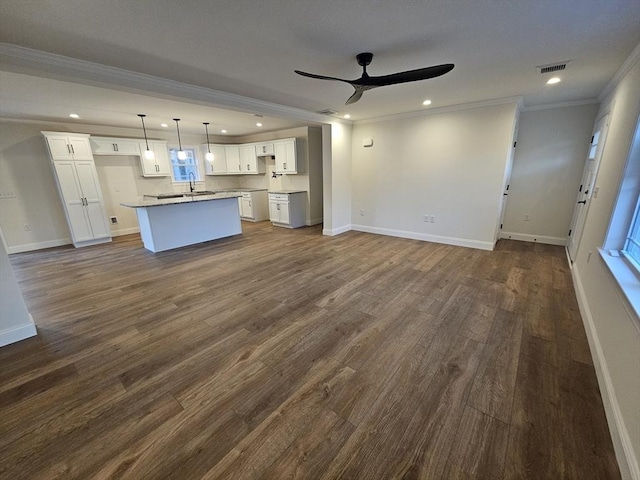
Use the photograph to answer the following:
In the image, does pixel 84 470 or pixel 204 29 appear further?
pixel 204 29

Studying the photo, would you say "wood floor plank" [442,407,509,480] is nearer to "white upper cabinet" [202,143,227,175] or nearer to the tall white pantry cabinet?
the tall white pantry cabinet

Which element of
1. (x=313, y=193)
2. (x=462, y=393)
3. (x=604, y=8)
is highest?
(x=604, y=8)

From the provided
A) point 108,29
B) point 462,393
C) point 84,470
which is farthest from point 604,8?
point 84,470

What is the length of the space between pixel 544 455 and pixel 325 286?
7.71 feet

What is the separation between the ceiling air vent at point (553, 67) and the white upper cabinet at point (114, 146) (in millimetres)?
7518

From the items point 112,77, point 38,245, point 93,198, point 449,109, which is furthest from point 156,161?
point 449,109

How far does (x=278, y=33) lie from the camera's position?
204cm

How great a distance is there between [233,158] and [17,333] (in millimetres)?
6427

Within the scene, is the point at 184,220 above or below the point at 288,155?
below

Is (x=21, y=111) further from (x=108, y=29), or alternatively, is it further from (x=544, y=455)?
(x=544, y=455)

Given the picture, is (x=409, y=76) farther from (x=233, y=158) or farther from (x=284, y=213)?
(x=233, y=158)

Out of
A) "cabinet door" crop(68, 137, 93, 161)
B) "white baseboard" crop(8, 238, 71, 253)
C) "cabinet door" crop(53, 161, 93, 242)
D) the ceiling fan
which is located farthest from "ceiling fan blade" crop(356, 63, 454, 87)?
"white baseboard" crop(8, 238, 71, 253)

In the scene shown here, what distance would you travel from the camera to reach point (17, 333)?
2.35 meters

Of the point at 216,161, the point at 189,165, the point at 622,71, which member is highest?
the point at 622,71
